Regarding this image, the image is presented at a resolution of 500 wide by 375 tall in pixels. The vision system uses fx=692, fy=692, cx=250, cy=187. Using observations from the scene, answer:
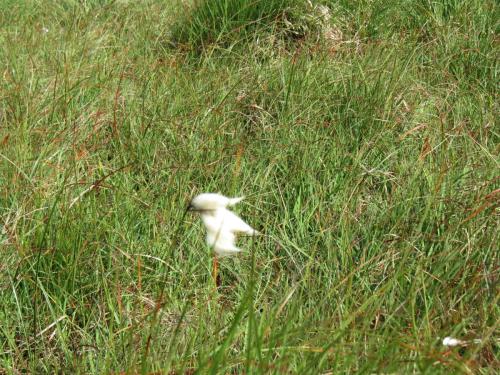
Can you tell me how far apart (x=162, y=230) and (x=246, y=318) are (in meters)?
0.44

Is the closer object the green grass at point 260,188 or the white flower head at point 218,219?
the white flower head at point 218,219

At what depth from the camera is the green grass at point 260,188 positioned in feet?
5.27

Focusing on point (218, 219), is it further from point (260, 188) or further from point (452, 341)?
point (260, 188)

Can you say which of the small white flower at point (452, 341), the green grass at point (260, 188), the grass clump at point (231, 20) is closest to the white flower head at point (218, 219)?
the green grass at point (260, 188)

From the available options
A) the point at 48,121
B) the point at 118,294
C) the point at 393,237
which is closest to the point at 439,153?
the point at 393,237

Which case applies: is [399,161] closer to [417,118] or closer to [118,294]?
[417,118]

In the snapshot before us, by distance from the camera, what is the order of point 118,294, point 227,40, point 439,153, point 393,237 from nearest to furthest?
point 118,294 < point 393,237 < point 439,153 < point 227,40

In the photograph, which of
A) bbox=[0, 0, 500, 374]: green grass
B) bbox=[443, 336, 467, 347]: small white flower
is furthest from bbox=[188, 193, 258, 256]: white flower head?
bbox=[443, 336, 467, 347]: small white flower

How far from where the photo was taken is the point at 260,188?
235 centimetres

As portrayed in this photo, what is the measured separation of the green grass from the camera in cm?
161

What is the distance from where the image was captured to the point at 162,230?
2082 mm

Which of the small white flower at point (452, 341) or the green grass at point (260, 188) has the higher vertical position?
the small white flower at point (452, 341)

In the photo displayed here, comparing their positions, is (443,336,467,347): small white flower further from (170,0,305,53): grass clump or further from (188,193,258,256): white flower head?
(170,0,305,53): grass clump

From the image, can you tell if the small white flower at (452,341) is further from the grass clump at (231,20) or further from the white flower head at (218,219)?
the grass clump at (231,20)
